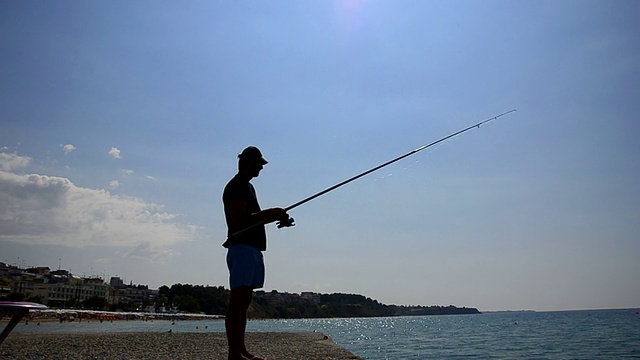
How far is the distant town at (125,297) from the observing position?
330 feet

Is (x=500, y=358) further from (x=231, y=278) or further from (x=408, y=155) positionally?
(x=231, y=278)

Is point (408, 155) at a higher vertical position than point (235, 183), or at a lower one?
higher

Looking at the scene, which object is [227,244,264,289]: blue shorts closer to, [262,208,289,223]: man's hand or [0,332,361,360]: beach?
[262,208,289,223]: man's hand

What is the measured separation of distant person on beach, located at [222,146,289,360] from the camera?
A: 3428 mm

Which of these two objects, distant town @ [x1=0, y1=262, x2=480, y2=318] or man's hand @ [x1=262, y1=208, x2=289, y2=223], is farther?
distant town @ [x1=0, y1=262, x2=480, y2=318]

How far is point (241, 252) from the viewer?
3.46 meters

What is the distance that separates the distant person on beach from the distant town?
83.5m

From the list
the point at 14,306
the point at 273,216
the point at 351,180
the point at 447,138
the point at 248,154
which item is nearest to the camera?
the point at 14,306

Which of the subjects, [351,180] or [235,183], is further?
[351,180]

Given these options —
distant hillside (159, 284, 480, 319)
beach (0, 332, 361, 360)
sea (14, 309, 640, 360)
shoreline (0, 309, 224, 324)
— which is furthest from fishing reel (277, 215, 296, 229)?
distant hillside (159, 284, 480, 319)

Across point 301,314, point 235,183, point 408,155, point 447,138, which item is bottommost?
point 301,314

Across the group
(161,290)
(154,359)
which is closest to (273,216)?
(154,359)

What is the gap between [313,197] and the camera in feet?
13.8

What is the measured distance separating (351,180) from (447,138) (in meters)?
2.73
